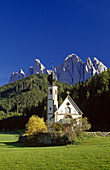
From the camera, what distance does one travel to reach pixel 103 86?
77.0 metres

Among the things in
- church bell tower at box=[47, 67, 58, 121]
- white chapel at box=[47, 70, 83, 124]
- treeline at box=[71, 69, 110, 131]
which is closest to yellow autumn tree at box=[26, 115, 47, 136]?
white chapel at box=[47, 70, 83, 124]

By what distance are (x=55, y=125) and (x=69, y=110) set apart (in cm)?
1056

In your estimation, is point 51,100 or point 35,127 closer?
point 35,127

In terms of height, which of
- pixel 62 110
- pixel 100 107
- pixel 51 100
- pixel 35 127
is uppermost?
pixel 100 107

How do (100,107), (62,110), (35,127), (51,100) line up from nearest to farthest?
1. (35,127)
2. (62,110)
3. (51,100)
4. (100,107)

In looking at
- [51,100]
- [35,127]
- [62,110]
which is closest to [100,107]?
[51,100]

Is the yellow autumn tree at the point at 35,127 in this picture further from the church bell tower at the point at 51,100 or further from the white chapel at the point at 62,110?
the church bell tower at the point at 51,100

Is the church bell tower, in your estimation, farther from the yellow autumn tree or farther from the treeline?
the treeline

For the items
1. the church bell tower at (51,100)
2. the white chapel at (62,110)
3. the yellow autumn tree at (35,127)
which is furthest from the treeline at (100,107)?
the yellow autumn tree at (35,127)

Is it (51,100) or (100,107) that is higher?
(100,107)

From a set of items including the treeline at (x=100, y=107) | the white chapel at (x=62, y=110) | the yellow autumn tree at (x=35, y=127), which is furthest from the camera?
the treeline at (x=100, y=107)

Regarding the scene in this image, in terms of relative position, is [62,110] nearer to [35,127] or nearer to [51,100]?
[51,100]

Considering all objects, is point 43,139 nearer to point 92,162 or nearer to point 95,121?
point 92,162

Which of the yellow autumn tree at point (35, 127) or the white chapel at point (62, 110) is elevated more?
the white chapel at point (62, 110)
